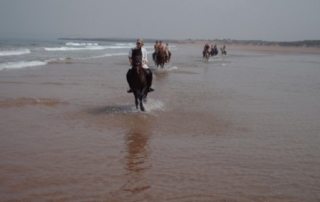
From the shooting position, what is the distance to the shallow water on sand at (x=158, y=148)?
203 inches

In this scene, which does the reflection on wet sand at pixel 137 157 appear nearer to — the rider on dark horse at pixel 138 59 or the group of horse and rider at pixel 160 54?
the rider on dark horse at pixel 138 59

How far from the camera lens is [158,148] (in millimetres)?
7047

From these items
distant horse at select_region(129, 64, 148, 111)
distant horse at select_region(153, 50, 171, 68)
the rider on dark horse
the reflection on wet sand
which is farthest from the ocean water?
the reflection on wet sand

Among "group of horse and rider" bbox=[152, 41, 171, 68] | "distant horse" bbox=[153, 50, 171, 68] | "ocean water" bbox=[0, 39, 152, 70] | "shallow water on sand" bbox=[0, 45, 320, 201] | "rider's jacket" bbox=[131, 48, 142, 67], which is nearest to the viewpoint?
"shallow water on sand" bbox=[0, 45, 320, 201]

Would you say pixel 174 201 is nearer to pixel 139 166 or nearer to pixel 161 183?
pixel 161 183

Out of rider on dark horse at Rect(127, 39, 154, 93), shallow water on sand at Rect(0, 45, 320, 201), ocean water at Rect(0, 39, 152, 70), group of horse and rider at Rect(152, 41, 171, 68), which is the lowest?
ocean water at Rect(0, 39, 152, 70)

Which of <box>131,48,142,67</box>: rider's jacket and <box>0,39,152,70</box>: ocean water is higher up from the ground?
<box>131,48,142,67</box>: rider's jacket

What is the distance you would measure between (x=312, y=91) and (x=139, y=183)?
11587mm

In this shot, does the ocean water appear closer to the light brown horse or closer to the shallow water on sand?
the light brown horse

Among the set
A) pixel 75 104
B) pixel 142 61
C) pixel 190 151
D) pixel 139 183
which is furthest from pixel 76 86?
pixel 139 183

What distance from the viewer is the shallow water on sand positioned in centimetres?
514

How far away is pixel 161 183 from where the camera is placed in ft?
Result: 17.6

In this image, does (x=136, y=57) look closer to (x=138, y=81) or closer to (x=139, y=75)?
(x=139, y=75)

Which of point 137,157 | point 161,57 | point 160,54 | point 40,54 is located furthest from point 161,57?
point 40,54
